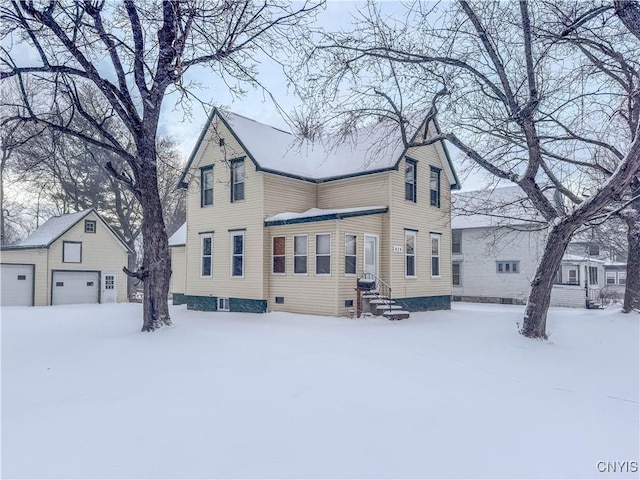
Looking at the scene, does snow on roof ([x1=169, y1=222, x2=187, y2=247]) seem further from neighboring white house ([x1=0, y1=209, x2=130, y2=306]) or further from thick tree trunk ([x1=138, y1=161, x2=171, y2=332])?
thick tree trunk ([x1=138, y1=161, x2=171, y2=332])

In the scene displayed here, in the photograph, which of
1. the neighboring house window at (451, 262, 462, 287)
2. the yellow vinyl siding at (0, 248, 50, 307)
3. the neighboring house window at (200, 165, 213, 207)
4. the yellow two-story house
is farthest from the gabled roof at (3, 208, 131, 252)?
the neighboring house window at (451, 262, 462, 287)

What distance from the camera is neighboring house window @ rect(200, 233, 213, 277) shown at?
18.7 metres

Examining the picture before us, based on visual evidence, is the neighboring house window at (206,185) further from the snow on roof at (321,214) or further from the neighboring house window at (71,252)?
the neighboring house window at (71,252)

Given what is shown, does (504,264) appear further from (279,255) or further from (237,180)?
(237,180)

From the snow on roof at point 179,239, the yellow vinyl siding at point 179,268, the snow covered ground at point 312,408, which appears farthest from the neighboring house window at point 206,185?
the snow covered ground at point 312,408

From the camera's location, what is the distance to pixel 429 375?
22.7 feet

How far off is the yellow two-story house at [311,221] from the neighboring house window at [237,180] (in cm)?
→ 4

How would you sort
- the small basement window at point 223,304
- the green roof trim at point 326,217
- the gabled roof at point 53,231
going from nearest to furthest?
the green roof trim at point 326,217, the small basement window at point 223,304, the gabled roof at point 53,231

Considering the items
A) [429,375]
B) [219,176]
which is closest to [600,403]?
[429,375]

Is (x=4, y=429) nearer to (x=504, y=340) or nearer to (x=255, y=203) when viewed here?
(x=504, y=340)

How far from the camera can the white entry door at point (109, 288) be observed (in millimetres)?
26109

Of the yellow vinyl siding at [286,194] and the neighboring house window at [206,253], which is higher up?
the yellow vinyl siding at [286,194]

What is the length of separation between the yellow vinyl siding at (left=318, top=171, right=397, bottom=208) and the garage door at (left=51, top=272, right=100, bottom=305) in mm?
15687

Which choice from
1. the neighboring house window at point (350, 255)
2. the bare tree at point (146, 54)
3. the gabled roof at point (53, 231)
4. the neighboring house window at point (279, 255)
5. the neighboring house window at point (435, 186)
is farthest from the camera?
the gabled roof at point (53, 231)
